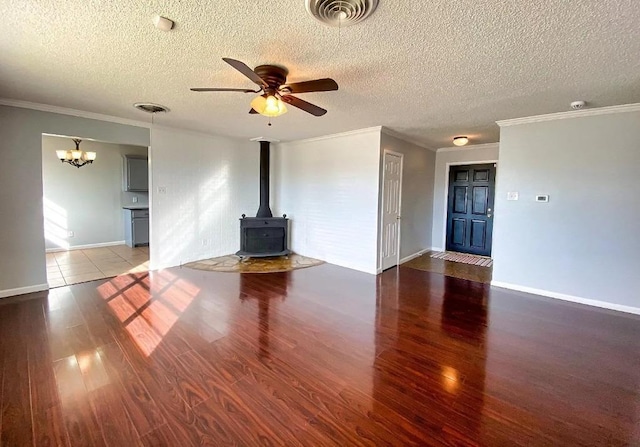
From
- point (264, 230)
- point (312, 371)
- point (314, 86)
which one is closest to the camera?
point (312, 371)

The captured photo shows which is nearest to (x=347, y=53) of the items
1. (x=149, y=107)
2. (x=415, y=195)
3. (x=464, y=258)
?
(x=149, y=107)

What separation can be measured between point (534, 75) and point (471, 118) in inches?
59.8

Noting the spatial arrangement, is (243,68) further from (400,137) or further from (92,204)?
(92,204)

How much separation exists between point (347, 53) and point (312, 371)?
2430 mm

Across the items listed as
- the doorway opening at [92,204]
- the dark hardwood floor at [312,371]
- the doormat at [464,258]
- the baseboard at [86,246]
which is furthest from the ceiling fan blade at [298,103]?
the baseboard at [86,246]

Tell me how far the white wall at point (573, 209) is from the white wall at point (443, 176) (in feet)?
7.40

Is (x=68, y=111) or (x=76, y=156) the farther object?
(x=76, y=156)

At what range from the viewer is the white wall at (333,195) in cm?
502

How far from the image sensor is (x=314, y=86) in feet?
7.93

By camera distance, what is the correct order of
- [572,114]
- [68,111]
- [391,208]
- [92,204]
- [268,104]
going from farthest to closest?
[92,204]
[391,208]
[68,111]
[572,114]
[268,104]

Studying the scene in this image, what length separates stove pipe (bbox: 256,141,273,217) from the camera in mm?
6125

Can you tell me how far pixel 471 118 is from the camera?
163 inches

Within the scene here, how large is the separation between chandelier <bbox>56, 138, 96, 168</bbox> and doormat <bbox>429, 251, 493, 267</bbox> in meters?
7.39

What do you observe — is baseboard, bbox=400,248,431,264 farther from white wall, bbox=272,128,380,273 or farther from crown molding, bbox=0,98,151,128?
crown molding, bbox=0,98,151,128
